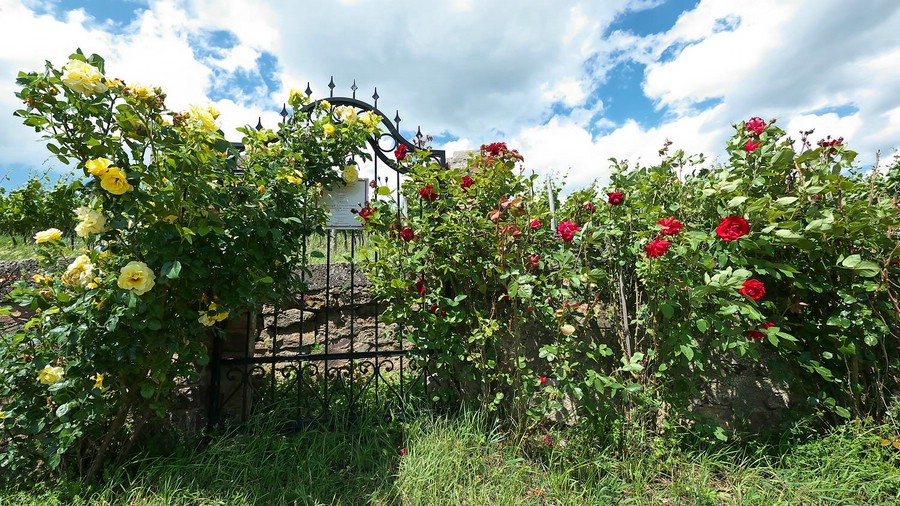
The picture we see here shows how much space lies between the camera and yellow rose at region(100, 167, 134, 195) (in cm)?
173

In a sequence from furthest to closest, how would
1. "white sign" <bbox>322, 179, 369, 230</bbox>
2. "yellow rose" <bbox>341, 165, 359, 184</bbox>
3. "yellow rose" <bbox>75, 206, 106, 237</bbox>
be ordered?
"white sign" <bbox>322, 179, 369, 230</bbox> → "yellow rose" <bbox>341, 165, 359, 184</bbox> → "yellow rose" <bbox>75, 206, 106, 237</bbox>

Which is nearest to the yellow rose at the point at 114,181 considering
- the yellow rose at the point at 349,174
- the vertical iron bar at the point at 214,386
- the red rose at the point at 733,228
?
the vertical iron bar at the point at 214,386

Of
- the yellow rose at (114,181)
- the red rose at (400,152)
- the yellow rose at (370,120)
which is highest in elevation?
the yellow rose at (370,120)

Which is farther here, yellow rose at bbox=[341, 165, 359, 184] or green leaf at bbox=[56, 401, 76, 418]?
yellow rose at bbox=[341, 165, 359, 184]

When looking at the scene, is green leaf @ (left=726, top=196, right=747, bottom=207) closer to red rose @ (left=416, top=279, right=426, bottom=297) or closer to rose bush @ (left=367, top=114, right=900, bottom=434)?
rose bush @ (left=367, top=114, right=900, bottom=434)

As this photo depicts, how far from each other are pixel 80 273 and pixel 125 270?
308mm

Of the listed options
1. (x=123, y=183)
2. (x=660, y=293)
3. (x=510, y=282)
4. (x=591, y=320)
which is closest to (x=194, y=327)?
(x=123, y=183)

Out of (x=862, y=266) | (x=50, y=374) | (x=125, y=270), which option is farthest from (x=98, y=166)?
(x=862, y=266)

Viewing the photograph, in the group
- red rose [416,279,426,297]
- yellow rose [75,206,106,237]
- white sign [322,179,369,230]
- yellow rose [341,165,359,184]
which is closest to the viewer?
yellow rose [75,206,106,237]

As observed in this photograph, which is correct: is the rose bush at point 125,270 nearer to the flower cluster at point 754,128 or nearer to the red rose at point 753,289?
the red rose at point 753,289

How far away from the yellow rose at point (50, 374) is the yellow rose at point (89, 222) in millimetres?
625

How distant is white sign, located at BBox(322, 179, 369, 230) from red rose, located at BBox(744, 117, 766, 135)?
232 cm

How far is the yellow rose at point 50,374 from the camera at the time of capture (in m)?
1.90

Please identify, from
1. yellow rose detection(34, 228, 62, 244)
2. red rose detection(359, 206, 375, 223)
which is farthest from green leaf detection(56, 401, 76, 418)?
red rose detection(359, 206, 375, 223)
